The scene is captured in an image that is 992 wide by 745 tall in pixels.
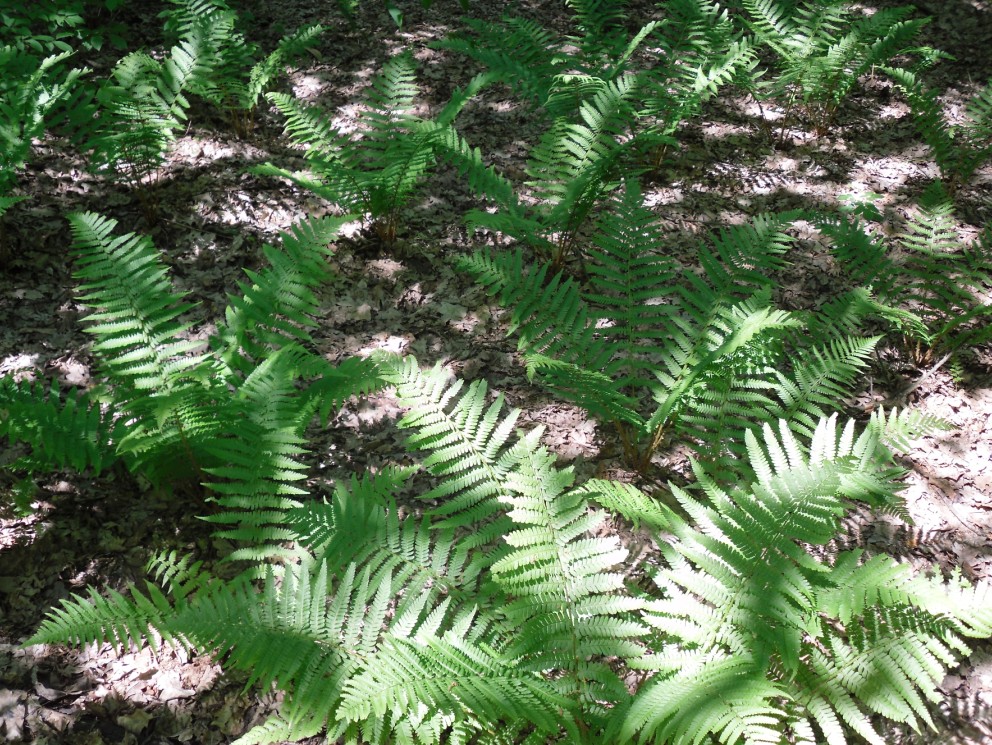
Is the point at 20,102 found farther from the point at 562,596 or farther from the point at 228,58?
the point at 562,596

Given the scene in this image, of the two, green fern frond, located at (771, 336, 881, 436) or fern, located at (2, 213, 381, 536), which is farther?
green fern frond, located at (771, 336, 881, 436)

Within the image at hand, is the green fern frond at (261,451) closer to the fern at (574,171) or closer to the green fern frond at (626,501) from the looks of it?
the green fern frond at (626,501)

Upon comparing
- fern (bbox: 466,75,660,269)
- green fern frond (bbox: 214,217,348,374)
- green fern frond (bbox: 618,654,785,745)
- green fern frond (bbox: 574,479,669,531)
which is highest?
A: fern (bbox: 466,75,660,269)

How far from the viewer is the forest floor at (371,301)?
8.00 feet

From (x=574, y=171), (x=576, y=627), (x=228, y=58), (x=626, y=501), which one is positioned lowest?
(x=576, y=627)

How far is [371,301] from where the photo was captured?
3.85 m

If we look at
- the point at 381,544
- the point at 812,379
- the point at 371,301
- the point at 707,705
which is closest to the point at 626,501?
the point at 707,705

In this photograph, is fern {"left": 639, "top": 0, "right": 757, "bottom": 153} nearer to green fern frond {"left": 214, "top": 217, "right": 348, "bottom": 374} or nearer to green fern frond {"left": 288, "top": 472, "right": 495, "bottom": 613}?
green fern frond {"left": 214, "top": 217, "right": 348, "bottom": 374}

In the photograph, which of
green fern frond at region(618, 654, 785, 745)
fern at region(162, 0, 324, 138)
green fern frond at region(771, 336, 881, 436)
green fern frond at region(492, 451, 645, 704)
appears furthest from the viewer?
fern at region(162, 0, 324, 138)

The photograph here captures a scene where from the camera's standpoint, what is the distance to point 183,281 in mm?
3797

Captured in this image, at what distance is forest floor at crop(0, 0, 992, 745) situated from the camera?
244 cm

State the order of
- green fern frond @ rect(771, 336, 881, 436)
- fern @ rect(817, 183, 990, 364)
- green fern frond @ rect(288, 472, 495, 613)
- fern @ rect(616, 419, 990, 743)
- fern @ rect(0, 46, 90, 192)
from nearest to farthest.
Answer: fern @ rect(616, 419, 990, 743)
green fern frond @ rect(288, 472, 495, 613)
green fern frond @ rect(771, 336, 881, 436)
fern @ rect(0, 46, 90, 192)
fern @ rect(817, 183, 990, 364)

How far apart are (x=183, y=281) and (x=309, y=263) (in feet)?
3.49

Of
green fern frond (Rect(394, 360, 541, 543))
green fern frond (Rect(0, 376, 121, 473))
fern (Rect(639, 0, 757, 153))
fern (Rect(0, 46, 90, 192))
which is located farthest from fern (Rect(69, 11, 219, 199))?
fern (Rect(639, 0, 757, 153))
